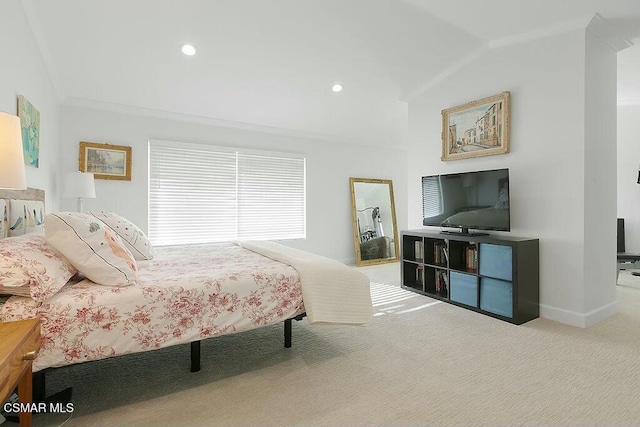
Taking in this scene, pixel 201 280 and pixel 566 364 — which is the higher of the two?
pixel 201 280

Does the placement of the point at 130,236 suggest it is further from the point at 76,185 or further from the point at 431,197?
the point at 431,197

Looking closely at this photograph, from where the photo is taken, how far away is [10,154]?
1265 millimetres

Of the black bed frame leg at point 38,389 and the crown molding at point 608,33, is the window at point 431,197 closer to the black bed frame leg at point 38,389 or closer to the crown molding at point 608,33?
the crown molding at point 608,33

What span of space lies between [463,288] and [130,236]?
314cm

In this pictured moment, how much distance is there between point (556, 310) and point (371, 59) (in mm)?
3069

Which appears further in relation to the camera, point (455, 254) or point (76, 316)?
point (455, 254)

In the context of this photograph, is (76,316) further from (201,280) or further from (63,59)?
(63,59)

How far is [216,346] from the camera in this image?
242cm

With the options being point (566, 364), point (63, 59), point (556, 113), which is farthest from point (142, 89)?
point (566, 364)

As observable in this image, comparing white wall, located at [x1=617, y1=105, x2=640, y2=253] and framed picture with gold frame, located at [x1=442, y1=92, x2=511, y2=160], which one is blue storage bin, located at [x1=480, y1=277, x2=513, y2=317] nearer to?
framed picture with gold frame, located at [x1=442, y1=92, x2=511, y2=160]

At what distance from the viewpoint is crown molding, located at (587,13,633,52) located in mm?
2795

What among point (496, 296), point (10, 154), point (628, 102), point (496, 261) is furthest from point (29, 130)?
point (628, 102)

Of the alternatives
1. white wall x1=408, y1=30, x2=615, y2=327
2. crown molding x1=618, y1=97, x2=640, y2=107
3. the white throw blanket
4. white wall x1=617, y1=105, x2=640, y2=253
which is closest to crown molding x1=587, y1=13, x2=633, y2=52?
white wall x1=408, y1=30, x2=615, y2=327

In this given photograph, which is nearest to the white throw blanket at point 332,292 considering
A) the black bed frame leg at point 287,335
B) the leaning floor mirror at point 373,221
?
the black bed frame leg at point 287,335
